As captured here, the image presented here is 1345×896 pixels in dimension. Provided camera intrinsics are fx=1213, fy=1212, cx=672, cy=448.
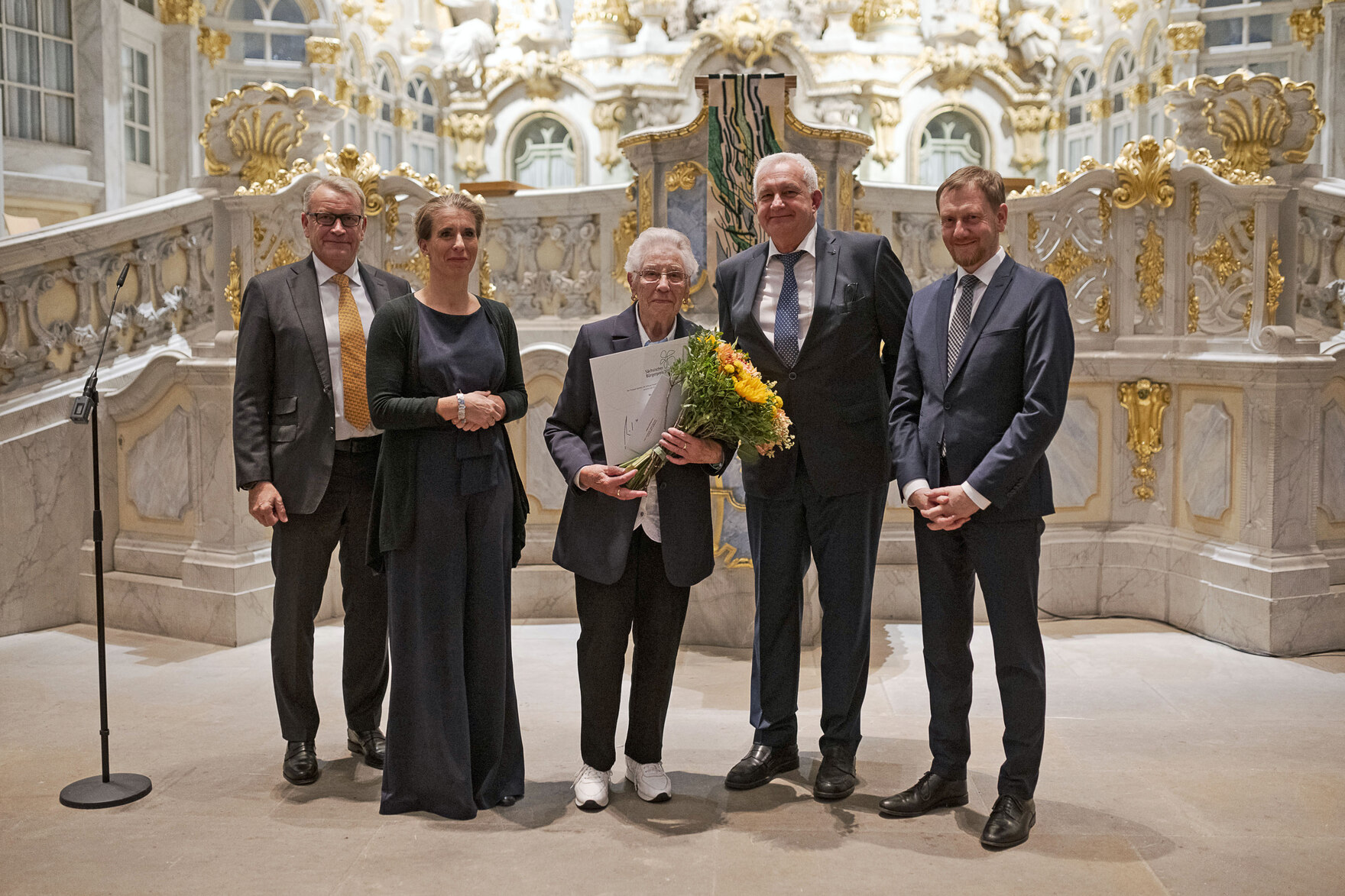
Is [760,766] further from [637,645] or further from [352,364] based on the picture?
[352,364]

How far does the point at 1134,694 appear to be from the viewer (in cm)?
495

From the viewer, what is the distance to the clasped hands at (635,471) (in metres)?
3.48

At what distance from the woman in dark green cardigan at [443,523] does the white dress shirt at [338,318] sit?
363 mm

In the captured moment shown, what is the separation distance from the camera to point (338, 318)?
13.1ft

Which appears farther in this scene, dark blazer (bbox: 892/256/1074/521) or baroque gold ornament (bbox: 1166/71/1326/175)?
baroque gold ornament (bbox: 1166/71/1326/175)

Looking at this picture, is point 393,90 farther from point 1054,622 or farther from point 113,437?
point 1054,622

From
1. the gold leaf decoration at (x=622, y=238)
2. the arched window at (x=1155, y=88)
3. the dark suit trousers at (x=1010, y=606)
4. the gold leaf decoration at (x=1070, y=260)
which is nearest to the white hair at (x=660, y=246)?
the dark suit trousers at (x=1010, y=606)

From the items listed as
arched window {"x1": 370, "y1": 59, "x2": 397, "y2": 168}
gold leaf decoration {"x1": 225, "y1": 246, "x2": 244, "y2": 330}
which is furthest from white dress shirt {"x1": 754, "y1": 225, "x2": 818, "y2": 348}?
arched window {"x1": 370, "y1": 59, "x2": 397, "y2": 168}

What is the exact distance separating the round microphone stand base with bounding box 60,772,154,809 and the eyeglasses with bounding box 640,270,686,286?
89.2 inches

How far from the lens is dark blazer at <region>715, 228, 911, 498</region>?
376cm

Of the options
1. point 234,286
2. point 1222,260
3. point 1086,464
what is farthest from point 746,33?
point 234,286

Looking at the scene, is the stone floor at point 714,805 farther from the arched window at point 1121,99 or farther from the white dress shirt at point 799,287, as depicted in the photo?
the arched window at point 1121,99

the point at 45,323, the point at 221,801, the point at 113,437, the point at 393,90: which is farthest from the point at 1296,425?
the point at 393,90

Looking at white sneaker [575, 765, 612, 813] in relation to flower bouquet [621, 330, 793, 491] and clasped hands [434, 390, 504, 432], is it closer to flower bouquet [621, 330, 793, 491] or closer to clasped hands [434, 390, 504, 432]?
flower bouquet [621, 330, 793, 491]
